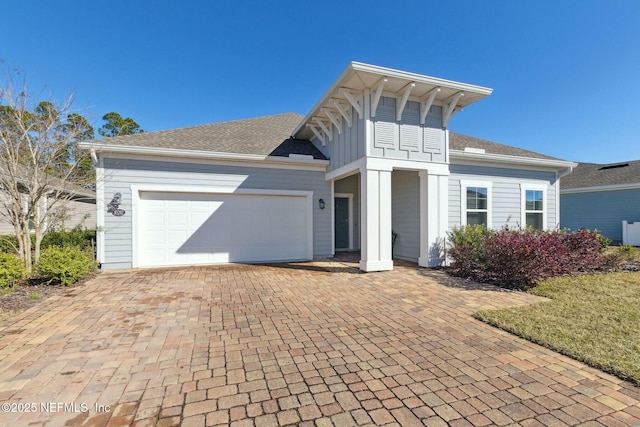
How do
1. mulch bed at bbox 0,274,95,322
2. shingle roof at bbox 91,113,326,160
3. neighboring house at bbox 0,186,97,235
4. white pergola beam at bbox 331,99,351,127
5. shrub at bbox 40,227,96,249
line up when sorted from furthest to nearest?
shrub at bbox 40,227,96,249 < shingle roof at bbox 91,113,326,160 < neighboring house at bbox 0,186,97,235 < white pergola beam at bbox 331,99,351,127 < mulch bed at bbox 0,274,95,322

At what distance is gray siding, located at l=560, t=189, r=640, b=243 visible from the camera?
546 inches

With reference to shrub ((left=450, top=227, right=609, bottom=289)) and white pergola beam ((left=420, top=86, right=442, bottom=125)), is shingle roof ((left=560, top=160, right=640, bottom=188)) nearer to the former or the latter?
shrub ((left=450, top=227, right=609, bottom=289))

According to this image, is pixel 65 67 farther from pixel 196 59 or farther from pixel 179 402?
pixel 179 402

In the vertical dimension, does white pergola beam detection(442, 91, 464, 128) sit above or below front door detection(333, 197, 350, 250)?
above

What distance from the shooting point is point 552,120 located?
13219mm

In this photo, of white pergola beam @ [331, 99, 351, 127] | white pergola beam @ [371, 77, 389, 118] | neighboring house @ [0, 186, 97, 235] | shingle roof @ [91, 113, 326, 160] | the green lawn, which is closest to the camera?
the green lawn

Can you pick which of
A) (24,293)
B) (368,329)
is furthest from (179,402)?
(24,293)

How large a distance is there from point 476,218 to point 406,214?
2.28m

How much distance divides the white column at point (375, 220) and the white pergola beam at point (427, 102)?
5.79ft

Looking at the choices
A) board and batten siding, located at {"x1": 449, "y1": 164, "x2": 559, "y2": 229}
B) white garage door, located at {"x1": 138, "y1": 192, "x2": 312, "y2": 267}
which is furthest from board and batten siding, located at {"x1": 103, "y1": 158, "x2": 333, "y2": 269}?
board and batten siding, located at {"x1": 449, "y1": 164, "x2": 559, "y2": 229}

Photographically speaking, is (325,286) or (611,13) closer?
(325,286)

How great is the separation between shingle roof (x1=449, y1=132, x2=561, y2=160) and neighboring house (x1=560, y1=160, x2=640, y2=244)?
7.41 m

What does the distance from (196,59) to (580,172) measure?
22.2 metres

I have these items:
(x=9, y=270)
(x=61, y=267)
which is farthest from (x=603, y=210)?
(x=9, y=270)
